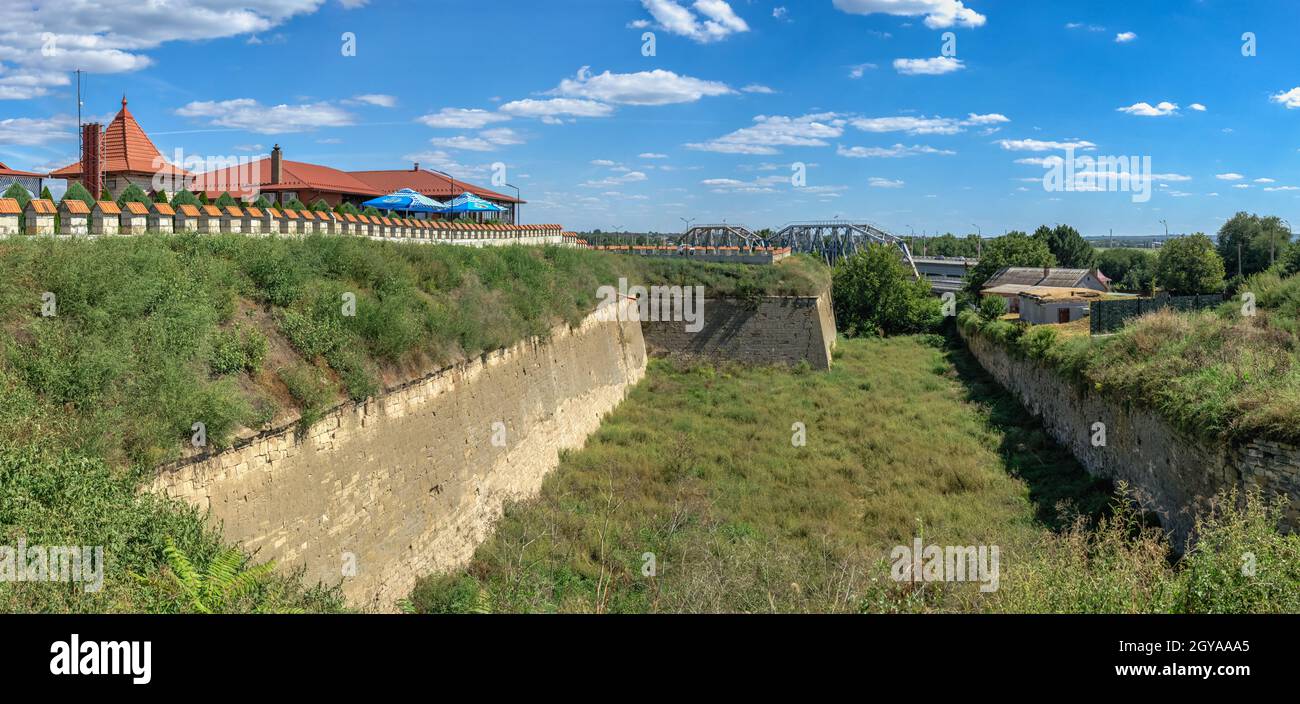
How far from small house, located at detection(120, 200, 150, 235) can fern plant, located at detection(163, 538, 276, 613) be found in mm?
8159

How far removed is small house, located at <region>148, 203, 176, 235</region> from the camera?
1338 centimetres

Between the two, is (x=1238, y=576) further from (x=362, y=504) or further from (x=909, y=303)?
(x=909, y=303)

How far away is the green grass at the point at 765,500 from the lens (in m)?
9.85

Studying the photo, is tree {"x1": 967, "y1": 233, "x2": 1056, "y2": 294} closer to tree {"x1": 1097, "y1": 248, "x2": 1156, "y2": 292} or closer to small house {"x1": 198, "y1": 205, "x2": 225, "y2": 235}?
tree {"x1": 1097, "y1": 248, "x2": 1156, "y2": 292}

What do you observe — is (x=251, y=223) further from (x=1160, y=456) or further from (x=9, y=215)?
(x=1160, y=456)

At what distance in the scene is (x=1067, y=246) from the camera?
76938 mm

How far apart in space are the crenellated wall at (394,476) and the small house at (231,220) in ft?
Answer: 17.7

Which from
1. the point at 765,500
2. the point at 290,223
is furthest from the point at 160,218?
the point at 765,500

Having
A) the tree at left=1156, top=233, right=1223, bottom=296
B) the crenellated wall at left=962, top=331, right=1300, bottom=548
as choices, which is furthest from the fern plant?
the tree at left=1156, top=233, right=1223, bottom=296

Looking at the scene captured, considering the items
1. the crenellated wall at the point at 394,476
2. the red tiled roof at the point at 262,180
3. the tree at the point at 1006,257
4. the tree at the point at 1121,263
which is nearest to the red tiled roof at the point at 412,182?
the red tiled roof at the point at 262,180

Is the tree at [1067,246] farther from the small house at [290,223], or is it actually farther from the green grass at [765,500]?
the small house at [290,223]

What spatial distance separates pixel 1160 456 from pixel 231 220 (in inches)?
698
